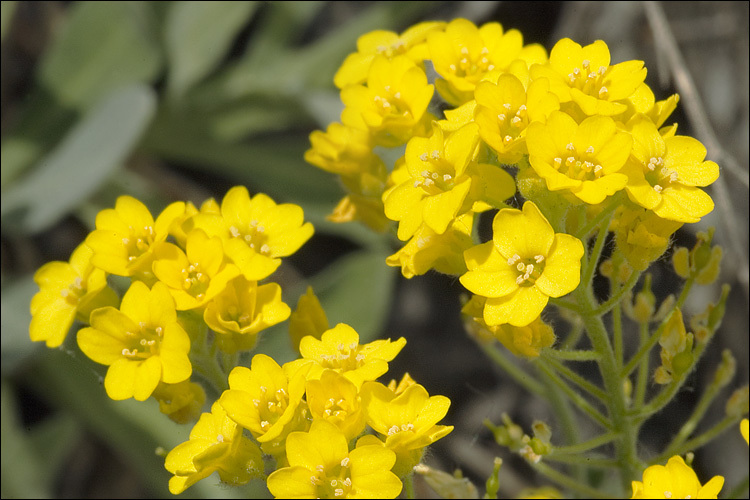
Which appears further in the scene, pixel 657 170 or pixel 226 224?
pixel 226 224

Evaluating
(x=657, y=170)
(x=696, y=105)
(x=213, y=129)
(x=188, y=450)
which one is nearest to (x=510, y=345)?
(x=657, y=170)

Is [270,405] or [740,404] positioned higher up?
[270,405]

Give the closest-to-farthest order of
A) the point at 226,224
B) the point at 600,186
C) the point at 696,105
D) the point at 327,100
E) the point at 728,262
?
the point at 600,186
the point at 226,224
the point at 696,105
the point at 728,262
the point at 327,100

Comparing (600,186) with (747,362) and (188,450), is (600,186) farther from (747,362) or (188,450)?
(747,362)

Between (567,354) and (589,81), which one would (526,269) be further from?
(589,81)

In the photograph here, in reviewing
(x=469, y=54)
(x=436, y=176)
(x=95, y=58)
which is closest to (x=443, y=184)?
(x=436, y=176)

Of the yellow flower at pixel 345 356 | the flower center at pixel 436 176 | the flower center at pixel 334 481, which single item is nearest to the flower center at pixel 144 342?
the yellow flower at pixel 345 356
